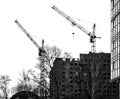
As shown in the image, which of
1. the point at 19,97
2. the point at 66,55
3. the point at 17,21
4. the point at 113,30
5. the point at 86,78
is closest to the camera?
the point at 113,30

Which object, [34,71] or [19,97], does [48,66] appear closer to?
[34,71]

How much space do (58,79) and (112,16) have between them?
41.8 feet

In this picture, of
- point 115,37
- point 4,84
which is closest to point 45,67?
point 115,37

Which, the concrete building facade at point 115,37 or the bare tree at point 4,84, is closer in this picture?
the concrete building facade at point 115,37

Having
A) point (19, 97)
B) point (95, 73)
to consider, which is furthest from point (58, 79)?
point (19, 97)

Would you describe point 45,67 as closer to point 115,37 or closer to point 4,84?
point 115,37

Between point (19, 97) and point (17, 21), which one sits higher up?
point (17, 21)

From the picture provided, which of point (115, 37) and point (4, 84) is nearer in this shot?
point (115, 37)

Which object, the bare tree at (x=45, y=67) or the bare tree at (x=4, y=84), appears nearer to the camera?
the bare tree at (x=45, y=67)

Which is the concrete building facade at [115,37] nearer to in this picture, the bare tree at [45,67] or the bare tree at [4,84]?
the bare tree at [45,67]

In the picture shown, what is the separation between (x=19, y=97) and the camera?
3703 inches

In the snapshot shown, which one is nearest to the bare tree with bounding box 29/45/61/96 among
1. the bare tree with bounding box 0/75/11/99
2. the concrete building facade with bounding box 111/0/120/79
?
the concrete building facade with bounding box 111/0/120/79

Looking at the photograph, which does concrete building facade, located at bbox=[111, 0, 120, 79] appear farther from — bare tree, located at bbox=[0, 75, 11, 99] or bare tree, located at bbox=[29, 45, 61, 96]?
bare tree, located at bbox=[0, 75, 11, 99]

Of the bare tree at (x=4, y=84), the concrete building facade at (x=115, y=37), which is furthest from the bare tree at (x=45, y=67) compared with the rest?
the bare tree at (x=4, y=84)
